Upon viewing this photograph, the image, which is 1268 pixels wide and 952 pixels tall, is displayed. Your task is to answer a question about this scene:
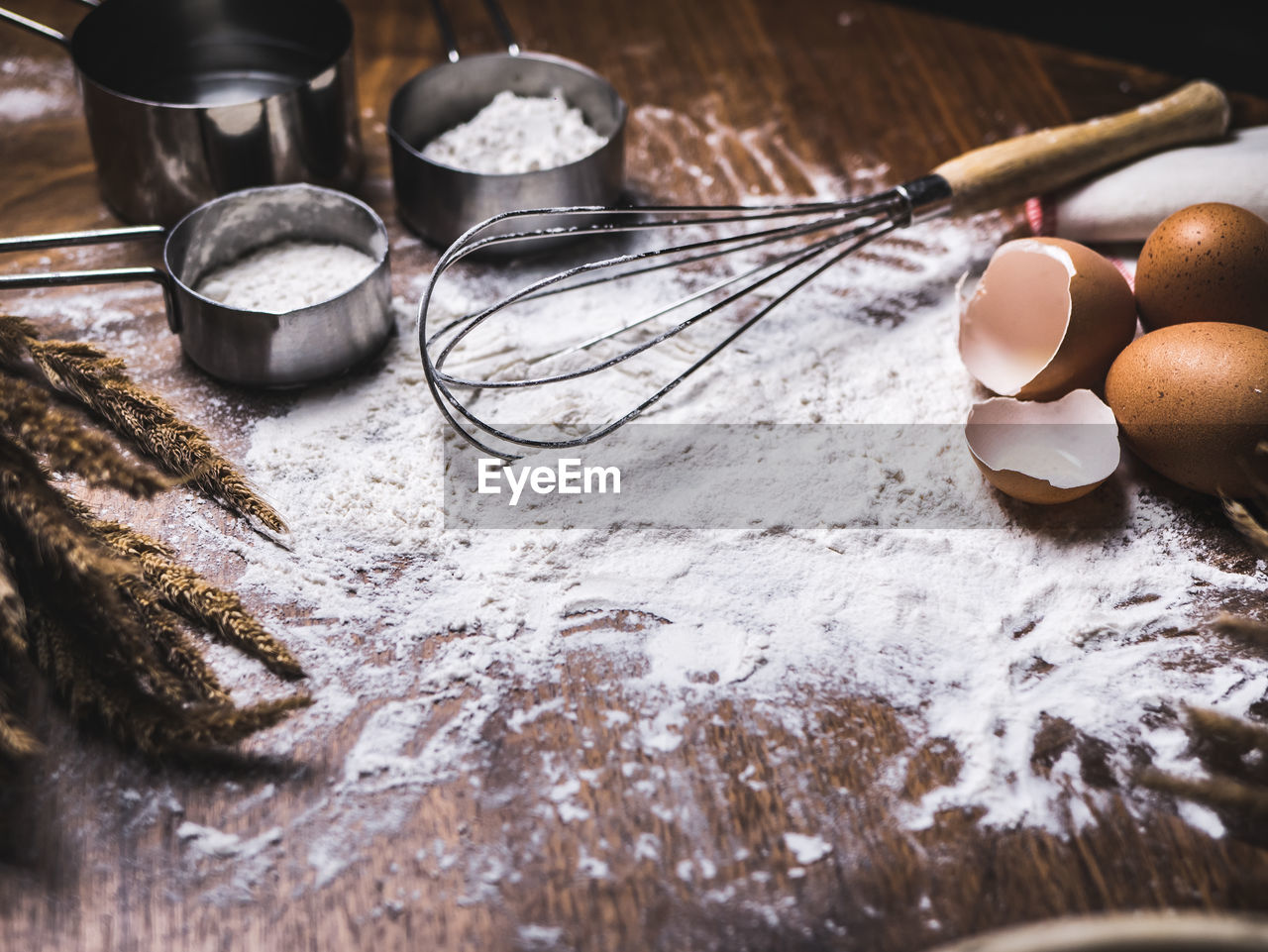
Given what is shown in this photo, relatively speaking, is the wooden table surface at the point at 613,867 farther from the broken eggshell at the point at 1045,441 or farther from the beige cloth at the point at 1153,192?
the beige cloth at the point at 1153,192

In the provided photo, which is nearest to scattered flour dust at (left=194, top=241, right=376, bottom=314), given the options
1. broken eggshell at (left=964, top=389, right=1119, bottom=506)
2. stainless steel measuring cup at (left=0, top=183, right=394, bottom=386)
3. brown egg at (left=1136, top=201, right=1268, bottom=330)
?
stainless steel measuring cup at (left=0, top=183, right=394, bottom=386)

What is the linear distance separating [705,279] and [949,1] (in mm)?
954

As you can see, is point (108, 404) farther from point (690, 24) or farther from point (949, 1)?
point (949, 1)

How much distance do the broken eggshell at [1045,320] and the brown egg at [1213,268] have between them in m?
0.03

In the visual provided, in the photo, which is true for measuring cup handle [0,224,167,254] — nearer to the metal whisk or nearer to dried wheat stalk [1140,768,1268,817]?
the metal whisk

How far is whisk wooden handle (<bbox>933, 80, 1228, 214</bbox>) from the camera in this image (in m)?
0.98

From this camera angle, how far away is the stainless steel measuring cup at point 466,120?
94 cm

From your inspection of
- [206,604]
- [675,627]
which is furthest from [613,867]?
[206,604]

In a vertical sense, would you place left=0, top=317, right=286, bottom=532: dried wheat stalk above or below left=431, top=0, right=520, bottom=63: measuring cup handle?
below

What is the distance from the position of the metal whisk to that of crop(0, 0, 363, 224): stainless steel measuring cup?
0.61 feet

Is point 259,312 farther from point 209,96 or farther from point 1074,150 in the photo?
point 1074,150

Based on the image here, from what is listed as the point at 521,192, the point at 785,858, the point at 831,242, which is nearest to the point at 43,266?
the point at 521,192

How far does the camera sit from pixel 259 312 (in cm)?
80

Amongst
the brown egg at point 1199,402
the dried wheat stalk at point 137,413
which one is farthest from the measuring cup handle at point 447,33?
the brown egg at point 1199,402
